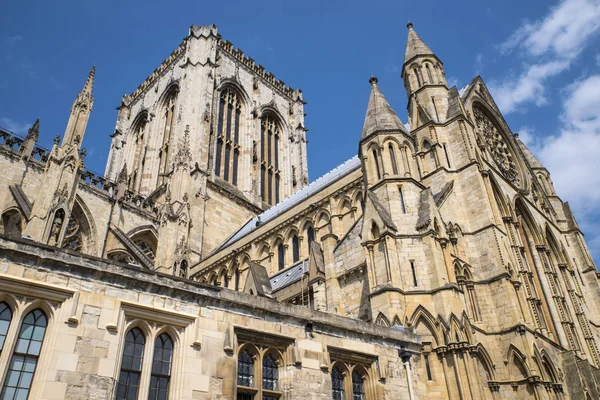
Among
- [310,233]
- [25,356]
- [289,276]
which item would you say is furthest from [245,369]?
[310,233]

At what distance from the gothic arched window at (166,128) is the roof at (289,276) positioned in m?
19.2

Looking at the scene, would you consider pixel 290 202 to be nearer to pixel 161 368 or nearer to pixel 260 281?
pixel 260 281

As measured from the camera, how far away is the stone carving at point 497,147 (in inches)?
1028

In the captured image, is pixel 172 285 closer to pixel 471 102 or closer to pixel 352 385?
pixel 352 385

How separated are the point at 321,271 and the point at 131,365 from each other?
12451 millimetres

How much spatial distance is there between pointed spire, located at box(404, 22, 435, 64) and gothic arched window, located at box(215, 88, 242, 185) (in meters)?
20.0

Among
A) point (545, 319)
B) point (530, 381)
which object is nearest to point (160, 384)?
point (530, 381)

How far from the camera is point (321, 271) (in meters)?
20.7

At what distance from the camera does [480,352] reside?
1634cm

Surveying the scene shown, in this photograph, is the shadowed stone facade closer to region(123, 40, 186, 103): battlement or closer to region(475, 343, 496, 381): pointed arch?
region(475, 343, 496, 381): pointed arch

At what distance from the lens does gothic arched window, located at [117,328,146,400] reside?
8.64 metres

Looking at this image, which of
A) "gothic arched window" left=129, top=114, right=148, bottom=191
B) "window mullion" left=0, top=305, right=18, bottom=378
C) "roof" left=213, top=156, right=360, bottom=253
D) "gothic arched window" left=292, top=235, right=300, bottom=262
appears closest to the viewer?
"window mullion" left=0, top=305, right=18, bottom=378

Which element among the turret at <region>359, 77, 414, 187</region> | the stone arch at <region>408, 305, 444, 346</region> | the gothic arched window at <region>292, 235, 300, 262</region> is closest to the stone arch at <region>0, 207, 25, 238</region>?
the gothic arched window at <region>292, 235, 300, 262</region>

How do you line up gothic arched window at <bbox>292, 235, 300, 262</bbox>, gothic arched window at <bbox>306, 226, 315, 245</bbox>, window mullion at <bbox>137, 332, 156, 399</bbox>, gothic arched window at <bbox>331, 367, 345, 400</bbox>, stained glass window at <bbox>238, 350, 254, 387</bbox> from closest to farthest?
window mullion at <bbox>137, 332, 156, 399</bbox>, stained glass window at <bbox>238, 350, 254, 387</bbox>, gothic arched window at <bbox>331, 367, 345, 400</bbox>, gothic arched window at <bbox>306, 226, 315, 245</bbox>, gothic arched window at <bbox>292, 235, 300, 262</bbox>
